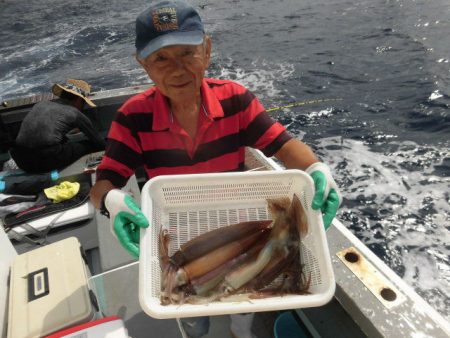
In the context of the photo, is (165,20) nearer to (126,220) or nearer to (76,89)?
(126,220)

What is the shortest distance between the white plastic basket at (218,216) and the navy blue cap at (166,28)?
786 millimetres

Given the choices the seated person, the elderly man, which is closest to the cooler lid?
the elderly man

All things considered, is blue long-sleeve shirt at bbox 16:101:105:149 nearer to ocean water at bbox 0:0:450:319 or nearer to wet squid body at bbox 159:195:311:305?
wet squid body at bbox 159:195:311:305

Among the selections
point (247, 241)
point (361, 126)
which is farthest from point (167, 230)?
point (361, 126)

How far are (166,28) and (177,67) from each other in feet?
0.74

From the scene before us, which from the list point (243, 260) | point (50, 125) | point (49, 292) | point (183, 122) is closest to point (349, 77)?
point (50, 125)

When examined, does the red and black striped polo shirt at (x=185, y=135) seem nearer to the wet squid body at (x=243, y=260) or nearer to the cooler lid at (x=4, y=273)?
the wet squid body at (x=243, y=260)

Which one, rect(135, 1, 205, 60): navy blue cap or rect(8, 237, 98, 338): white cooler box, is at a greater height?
rect(135, 1, 205, 60): navy blue cap

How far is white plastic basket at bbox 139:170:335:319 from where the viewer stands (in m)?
1.36

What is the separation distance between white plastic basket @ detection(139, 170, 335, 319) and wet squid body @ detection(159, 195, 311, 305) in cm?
6

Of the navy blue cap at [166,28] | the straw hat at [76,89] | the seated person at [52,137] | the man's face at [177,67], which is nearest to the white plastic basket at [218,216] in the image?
the man's face at [177,67]

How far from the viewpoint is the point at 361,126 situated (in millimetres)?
6816

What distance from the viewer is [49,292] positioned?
7.22 feet

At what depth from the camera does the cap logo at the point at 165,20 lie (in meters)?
1.90
